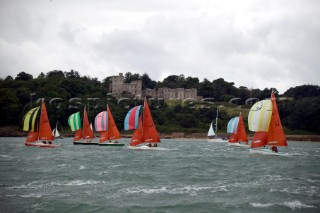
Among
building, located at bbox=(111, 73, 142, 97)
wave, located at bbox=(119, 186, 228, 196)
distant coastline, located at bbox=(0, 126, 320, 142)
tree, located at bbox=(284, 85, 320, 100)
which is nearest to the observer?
wave, located at bbox=(119, 186, 228, 196)

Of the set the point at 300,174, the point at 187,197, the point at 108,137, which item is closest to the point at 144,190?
the point at 187,197

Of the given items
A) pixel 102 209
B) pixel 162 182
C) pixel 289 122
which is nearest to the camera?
pixel 102 209

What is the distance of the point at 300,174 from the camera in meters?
29.2

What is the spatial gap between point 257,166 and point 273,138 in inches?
331

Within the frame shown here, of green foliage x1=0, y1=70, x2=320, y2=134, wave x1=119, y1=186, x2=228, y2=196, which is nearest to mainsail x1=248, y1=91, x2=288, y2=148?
wave x1=119, y1=186, x2=228, y2=196

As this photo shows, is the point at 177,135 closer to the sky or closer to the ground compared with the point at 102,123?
closer to the ground

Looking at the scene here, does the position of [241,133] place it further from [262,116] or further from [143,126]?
[262,116]

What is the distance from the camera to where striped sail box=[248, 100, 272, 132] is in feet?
135

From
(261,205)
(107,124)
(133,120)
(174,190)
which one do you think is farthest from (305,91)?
(261,205)

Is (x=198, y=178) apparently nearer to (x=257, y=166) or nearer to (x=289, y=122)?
(x=257, y=166)

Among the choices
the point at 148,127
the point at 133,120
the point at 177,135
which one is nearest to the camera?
the point at 148,127

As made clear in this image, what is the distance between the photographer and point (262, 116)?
41.4 metres

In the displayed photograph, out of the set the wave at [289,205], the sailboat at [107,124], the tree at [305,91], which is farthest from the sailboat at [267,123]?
the tree at [305,91]

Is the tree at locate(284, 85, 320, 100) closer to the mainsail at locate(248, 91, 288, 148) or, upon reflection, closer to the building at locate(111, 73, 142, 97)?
the building at locate(111, 73, 142, 97)
